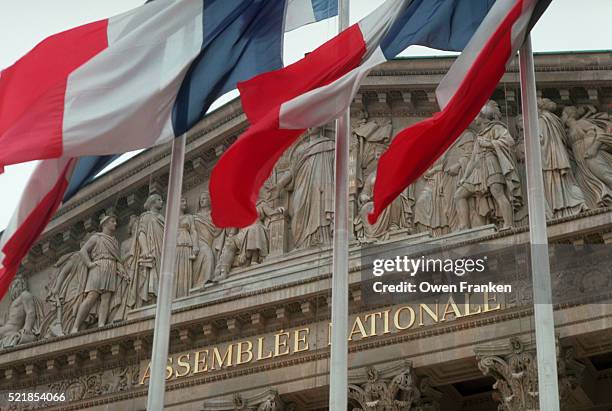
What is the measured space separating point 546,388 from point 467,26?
4705mm

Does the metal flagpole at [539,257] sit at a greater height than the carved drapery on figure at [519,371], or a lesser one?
lesser

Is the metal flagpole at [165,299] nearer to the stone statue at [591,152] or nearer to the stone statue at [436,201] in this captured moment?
the stone statue at [436,201]

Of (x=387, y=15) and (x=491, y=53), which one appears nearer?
(x=491, y=53)

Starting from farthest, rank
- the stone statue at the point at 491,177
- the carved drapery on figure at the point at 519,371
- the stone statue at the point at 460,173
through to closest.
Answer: the stone statue at the point at 460,173 → the stone statue at the point at 491,177 → the carved drapery on figure at the point at 519,371

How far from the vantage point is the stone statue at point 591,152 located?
24641 millimetres

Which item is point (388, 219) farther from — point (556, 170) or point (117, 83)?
point (117, 83)

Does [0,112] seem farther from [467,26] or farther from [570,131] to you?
[570,131]

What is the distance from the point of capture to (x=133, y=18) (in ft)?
59.8

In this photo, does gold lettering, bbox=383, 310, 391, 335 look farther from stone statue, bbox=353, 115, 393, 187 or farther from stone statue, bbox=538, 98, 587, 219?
stone statue, bbox=353, 115, 393, 187

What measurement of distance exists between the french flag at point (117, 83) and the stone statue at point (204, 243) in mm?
9942

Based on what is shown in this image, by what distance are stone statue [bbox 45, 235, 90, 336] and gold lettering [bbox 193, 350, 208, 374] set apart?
4045 mm

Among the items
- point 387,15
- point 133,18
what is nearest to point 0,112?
point 133,18

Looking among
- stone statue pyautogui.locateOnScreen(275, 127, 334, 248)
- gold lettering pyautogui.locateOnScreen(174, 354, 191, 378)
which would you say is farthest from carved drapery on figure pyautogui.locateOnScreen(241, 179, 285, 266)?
gold lettering pyautogui.locateOnScreen(174, 354, 191, 378)

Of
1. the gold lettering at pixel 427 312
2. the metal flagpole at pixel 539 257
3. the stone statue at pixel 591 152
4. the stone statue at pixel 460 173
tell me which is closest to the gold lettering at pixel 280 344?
the gold lettering at pixel 427 312
